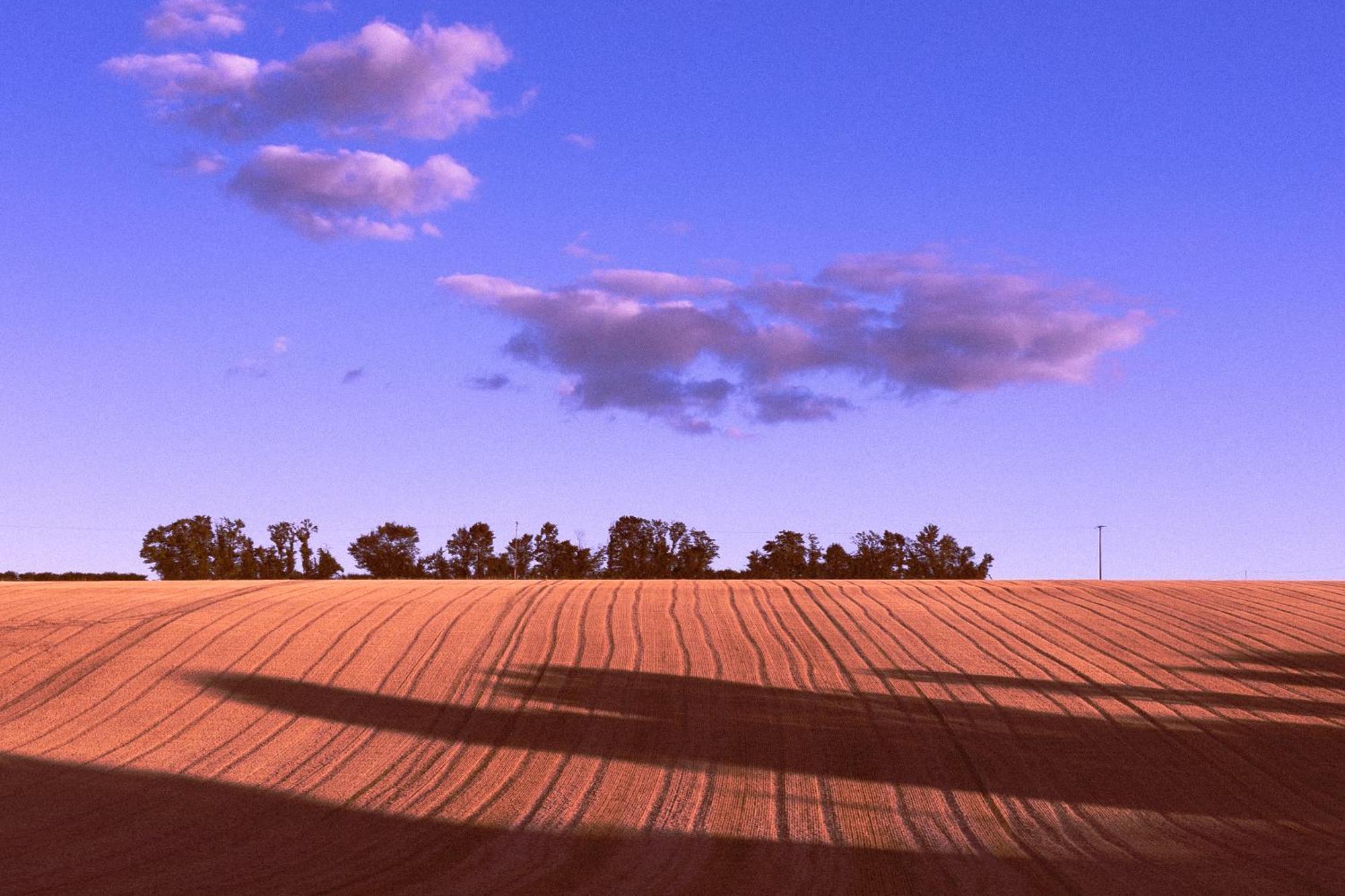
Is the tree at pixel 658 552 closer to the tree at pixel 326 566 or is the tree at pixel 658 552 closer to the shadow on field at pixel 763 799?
the tree at pixel 326 566

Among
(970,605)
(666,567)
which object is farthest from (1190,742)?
(666,567)

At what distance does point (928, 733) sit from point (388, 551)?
170 feet

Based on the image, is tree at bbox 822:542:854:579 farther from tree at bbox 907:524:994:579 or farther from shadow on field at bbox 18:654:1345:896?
shadow on field at bbox 18:654:1345:896

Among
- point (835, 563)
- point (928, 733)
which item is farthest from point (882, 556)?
point (928, 733)

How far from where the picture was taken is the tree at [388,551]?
65562 mm

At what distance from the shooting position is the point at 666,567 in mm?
65188

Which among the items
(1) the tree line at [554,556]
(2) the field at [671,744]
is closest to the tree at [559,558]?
(1) the tree line at [554,556]

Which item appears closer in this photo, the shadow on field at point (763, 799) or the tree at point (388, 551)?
the shadow on field at point (763, 799)

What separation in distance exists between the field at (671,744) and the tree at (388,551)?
3713 centimetres

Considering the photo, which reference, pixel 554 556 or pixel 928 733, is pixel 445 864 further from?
pixel 554 556

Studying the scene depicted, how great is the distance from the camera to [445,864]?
1079 cm

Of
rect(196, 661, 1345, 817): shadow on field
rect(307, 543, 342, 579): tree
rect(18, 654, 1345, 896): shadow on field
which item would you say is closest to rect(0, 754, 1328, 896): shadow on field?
rect(18, 654, 1345, 896): shadow on field

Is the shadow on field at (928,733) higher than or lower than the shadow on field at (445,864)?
higher

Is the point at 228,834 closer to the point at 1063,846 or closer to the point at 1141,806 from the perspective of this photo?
the point at 1063,846
